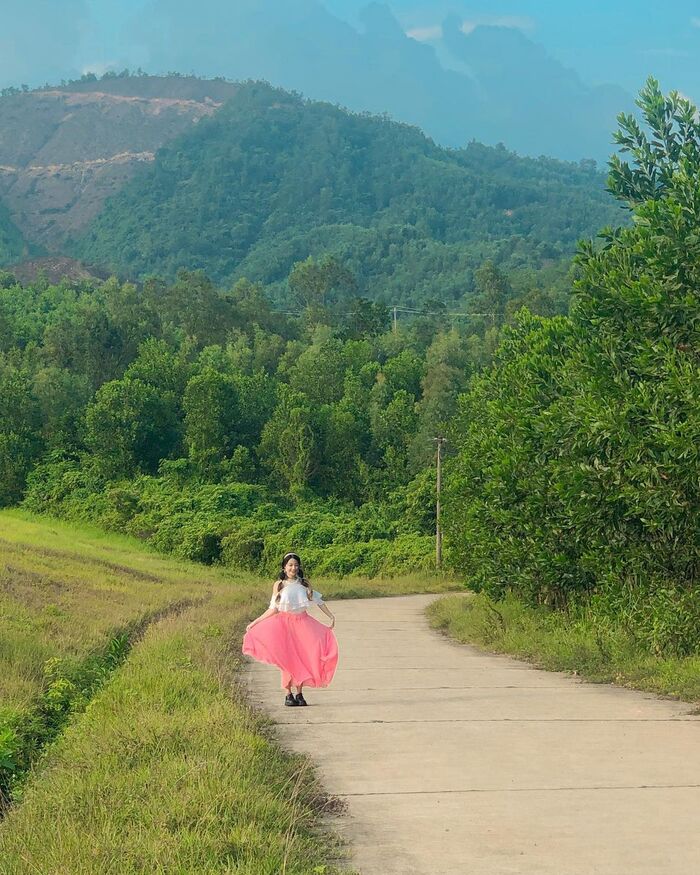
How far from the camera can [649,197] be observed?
17562mm

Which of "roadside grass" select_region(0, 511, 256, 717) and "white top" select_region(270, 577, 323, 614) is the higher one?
"white top" select_region(270, 577, 323, 614)

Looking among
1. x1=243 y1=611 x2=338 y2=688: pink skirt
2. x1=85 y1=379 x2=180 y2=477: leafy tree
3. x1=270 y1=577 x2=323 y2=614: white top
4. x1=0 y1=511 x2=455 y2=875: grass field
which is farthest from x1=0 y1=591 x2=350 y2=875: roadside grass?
x1=85 y1=379 x2=180 y2=477: leafy tree

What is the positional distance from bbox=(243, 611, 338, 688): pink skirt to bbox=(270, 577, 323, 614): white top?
58 millimetres

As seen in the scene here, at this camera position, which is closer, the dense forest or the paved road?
the paved road

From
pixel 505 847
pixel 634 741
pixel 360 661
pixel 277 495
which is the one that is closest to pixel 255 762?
pixel 505 847

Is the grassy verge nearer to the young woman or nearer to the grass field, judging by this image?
the young woman

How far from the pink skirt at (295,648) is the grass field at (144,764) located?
61 cm

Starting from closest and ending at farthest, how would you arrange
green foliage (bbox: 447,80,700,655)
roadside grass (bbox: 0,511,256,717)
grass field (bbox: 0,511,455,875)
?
grass field (bbox: 0,511,455,875) → green foliage (bbox: 447,80,700,655) → roadside grass (bbox: 0,511,256,717)

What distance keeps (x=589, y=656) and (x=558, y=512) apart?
454 cm

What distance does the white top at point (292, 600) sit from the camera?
12461 mm

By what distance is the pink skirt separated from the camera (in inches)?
482

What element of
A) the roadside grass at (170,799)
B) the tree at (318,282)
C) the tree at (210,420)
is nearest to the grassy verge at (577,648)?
the roadside grass at (170,799)

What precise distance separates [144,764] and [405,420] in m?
74.2

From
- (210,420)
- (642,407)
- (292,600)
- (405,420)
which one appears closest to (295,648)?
(292,600)
